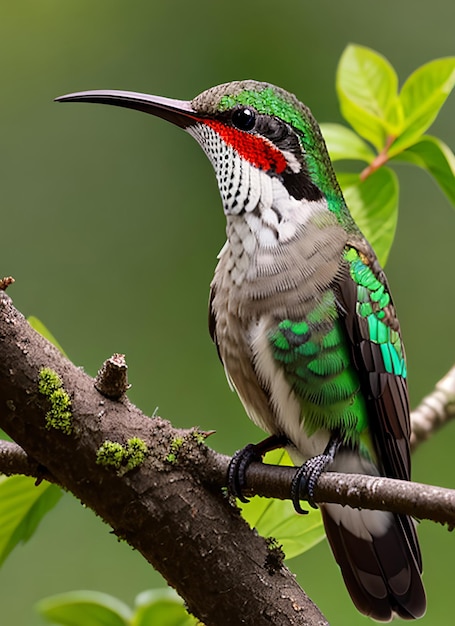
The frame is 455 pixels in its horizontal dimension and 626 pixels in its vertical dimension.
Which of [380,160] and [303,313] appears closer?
[303,313]

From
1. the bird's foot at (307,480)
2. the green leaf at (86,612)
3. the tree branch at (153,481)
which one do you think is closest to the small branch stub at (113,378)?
the tree branch at (153,481)

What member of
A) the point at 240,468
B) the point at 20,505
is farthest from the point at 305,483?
the point at 20,505

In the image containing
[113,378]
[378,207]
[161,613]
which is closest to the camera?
[113,378]

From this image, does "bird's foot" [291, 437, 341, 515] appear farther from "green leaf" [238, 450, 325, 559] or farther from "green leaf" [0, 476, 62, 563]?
"green leaf" [0, 476, 62, 563]

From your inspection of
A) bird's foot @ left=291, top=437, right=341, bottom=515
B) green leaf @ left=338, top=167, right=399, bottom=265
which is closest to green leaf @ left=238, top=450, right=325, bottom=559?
bird's foot @ left=291, top=437, right=341, bottom=515

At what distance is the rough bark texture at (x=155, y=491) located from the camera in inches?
64.4

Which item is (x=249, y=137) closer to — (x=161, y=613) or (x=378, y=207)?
(x=378, y=207)

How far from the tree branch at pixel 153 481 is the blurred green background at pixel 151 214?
10.2 ft

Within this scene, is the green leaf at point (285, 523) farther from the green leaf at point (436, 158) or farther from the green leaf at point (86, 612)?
the green leaf at point (436, 158)

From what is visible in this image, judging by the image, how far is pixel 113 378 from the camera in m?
1.69

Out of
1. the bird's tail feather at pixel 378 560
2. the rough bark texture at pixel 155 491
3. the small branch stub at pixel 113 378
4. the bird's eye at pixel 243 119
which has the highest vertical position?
the bird's eye at pixel 243 119

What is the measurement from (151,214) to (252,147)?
3.52 m

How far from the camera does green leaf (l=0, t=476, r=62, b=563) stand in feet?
6.38

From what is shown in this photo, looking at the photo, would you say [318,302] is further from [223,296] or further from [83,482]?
[83,482]
